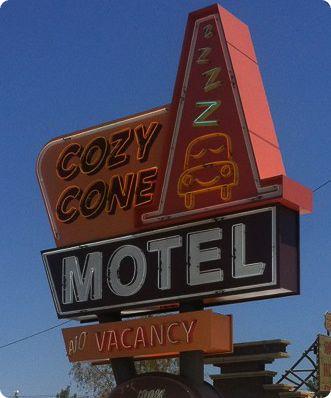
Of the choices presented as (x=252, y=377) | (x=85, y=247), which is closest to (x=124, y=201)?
(x=85, y=247)

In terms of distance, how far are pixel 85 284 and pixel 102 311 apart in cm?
76

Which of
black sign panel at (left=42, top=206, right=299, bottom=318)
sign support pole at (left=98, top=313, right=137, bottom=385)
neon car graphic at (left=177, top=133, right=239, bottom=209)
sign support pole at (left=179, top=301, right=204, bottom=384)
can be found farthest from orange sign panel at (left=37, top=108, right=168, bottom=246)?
sign support pole at (left=179, top=301, right=204, bottom=384)

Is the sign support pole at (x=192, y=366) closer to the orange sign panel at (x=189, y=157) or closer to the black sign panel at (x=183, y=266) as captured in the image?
the black sign panel at (x=183, y=266)

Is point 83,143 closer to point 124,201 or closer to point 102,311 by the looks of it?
point 124,201

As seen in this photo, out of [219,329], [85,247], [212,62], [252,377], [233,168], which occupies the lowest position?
[252,377]

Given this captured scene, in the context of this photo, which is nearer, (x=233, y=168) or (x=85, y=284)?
(x=233, y=168)

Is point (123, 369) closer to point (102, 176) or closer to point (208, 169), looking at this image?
point (102, 176)

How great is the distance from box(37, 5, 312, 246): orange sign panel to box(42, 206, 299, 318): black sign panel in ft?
1.00

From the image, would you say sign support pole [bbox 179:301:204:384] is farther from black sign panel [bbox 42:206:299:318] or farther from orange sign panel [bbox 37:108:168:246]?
orange sign panel [bbox 37:108:168:246]

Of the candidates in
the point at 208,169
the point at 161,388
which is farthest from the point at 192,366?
the point at 208,169

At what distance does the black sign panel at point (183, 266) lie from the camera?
15625 millimetres

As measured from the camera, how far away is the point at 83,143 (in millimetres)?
19750

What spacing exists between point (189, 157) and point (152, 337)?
3.57 m

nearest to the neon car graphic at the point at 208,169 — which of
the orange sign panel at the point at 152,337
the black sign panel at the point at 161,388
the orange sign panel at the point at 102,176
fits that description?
the orange sign panel at the point at 102,176
